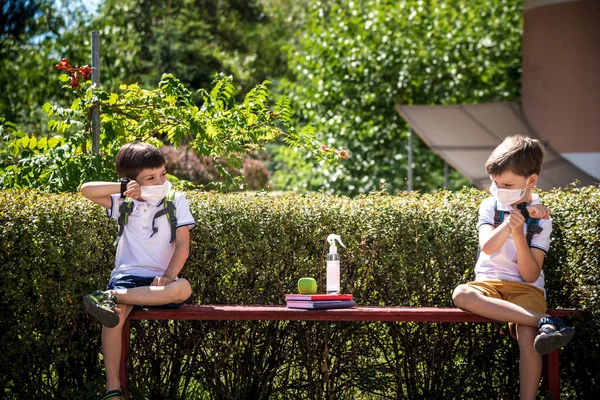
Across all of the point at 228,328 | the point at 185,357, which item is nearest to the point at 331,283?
the point at 228,328

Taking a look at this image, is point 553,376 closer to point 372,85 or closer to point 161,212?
point 161,212

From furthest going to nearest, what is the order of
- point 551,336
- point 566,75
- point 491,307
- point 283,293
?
point 566,75, point 283,293, point 491,307, point 551,336

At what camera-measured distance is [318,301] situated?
4219 mm

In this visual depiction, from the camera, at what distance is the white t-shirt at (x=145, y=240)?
173 inches

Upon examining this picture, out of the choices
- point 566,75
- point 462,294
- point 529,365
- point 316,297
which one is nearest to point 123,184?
point 316,297

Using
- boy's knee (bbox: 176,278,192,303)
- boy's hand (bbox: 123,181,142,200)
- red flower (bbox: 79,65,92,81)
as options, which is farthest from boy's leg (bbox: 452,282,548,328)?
red flower (bbox: 79,65,92,81)

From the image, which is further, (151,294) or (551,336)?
(151,294)

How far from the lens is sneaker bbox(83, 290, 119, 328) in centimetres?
401

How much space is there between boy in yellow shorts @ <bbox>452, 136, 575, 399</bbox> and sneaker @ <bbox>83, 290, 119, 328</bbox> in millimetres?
→ 1653

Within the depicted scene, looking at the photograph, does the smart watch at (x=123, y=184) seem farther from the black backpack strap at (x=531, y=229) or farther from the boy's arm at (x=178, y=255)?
the black backpack strap at (x=531, y=229)

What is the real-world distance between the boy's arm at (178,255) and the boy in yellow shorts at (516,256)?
4.47 ft

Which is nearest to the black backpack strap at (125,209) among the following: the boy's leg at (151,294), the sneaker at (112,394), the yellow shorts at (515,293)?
the boy's leg at (151,294)

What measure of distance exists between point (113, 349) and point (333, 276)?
115 centimetres

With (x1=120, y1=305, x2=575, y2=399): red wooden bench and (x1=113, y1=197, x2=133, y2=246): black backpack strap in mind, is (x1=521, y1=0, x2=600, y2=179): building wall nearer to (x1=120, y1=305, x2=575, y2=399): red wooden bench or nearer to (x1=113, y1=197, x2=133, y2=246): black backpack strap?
(x1=120, y1=305, x2=575, y2=399): red wooden bench
